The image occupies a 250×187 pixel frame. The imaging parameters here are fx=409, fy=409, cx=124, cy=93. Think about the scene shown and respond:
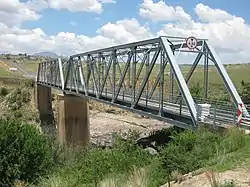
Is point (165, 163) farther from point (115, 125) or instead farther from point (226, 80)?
point (115, 125)

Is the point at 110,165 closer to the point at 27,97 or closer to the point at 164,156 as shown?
the point at 164,156

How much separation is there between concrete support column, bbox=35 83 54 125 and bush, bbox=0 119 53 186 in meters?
47.4

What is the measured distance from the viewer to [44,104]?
73.1 m

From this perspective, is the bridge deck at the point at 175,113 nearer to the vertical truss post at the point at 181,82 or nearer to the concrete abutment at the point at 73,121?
the vertical truss post at the point at 181,82

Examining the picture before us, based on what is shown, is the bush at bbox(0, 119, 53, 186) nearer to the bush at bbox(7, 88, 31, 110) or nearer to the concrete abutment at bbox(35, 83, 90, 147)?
the concrete abutment at bbox(35, 83, 90, 147)

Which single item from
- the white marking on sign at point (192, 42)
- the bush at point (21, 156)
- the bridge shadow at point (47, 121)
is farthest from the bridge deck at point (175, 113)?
the bridge shadow at point (47, 121)

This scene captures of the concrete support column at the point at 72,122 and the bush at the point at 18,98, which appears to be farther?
the bush at the point at 18,98

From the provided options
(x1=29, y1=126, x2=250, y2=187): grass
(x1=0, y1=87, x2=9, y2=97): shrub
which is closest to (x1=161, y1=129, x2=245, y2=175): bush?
(x1=29, y1=126, x2=250, y2=187): grass

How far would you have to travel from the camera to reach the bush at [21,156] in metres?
21.0

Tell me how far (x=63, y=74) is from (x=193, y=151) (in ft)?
147

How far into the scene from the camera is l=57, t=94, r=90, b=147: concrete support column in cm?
4756

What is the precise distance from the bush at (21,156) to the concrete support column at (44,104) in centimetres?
4744

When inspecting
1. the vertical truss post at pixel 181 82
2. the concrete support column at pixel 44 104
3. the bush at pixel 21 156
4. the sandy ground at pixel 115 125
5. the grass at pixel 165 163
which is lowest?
the sandy ground at pixel 115 125

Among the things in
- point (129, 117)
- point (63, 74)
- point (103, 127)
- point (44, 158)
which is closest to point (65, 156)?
point (44, 158)
